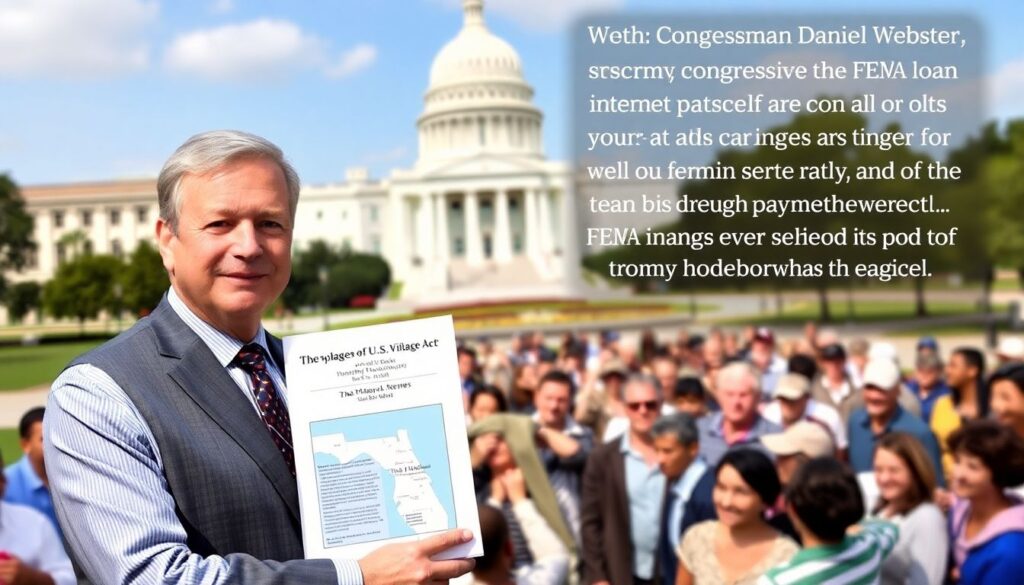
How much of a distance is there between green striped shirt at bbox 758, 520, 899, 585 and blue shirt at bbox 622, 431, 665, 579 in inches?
54.8

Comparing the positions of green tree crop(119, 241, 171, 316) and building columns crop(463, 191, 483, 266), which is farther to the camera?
building columns crop(463, 191, 483, 266)

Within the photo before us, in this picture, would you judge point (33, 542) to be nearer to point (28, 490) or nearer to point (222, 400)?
point (28, 490)

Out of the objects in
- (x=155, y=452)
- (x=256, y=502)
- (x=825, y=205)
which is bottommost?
(x=256, y=502)

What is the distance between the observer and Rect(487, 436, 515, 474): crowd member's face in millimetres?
5211

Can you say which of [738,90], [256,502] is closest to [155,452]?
[256,502]

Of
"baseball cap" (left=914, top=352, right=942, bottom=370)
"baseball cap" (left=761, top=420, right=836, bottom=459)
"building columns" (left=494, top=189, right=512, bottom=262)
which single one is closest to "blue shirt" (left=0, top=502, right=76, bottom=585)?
"baseball cap" (left=761, top=420, right=836, bottom=459)

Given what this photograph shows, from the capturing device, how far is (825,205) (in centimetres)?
412

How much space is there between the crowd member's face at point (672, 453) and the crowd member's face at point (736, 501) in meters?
0.89

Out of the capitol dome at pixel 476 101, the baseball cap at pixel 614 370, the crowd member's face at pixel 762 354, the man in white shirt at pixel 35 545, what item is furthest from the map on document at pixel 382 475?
the capitol dome at pixel 476 101

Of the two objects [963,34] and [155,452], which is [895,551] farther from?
[155,452]

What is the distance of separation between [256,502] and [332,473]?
16 cm

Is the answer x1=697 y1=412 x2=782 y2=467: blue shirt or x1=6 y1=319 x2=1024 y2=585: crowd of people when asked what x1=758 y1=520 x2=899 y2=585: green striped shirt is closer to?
x1=6 y1=319 x2=1024 y2=585: crowd of people

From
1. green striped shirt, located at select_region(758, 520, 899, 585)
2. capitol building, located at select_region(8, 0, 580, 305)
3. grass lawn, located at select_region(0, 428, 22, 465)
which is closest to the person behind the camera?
green striped shirt, located at select_region(758, 520, 899, 585)

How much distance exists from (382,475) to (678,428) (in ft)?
10.9
